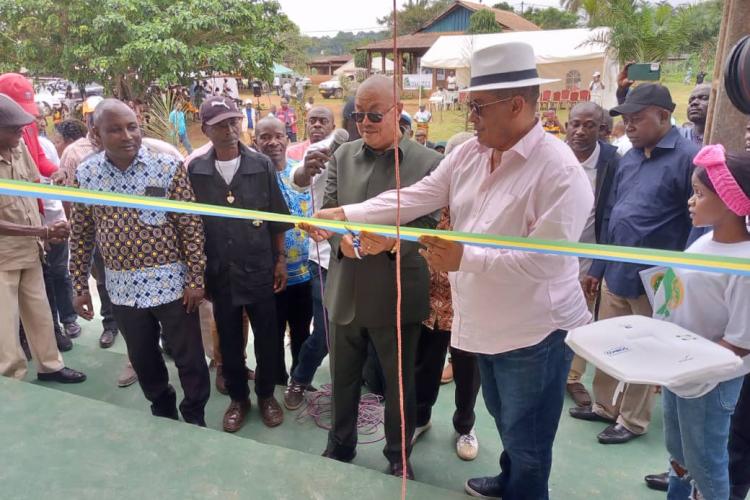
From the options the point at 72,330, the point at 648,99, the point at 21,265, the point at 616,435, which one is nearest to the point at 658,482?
the point at 616,435

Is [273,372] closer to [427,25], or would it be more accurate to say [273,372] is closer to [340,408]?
[340,408]

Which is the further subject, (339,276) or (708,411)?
(339,276)

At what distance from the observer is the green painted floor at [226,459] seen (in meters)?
2.07

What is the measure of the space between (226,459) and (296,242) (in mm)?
1507

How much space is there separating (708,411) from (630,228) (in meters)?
1.25

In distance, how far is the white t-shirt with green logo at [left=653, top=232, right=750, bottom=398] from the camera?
1.64 m

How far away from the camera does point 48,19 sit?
1664cm

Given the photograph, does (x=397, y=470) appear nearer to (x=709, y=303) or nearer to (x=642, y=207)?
(x=709, y=303)

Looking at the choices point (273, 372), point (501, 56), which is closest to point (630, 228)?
point (501, 56)

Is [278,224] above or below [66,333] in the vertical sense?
above

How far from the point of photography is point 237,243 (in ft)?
9.37

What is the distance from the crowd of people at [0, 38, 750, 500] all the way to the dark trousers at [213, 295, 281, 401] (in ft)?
0.04

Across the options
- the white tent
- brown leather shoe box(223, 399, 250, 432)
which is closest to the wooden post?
brown leather shoe box(223, 399, 250, 432)

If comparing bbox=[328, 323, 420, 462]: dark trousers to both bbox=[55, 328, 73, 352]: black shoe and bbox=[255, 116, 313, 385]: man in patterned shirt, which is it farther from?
bbox=[55, 328, 73, 352]: black shoe
